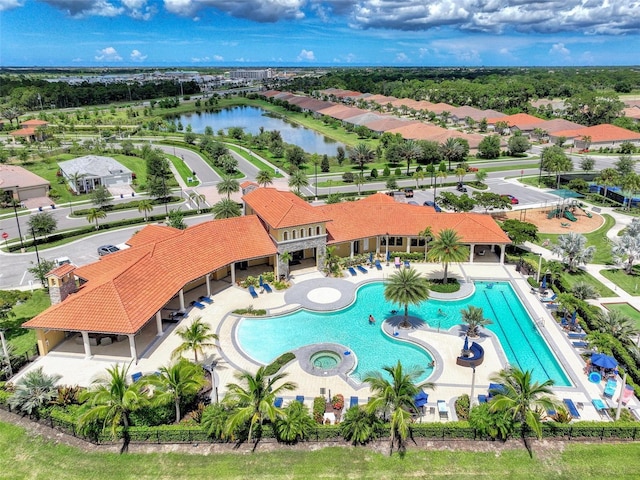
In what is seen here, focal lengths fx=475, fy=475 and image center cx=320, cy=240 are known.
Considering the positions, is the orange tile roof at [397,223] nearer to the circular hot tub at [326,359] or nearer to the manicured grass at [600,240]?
the manicured grass at [600,240]

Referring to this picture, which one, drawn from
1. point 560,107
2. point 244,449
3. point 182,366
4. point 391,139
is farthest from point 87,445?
point 560,107

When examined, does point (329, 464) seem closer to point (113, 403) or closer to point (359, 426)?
point (359, 426)

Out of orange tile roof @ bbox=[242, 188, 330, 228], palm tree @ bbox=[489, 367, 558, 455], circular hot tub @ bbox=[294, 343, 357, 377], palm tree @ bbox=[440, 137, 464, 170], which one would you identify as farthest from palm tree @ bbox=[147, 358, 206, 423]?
palm tree @ bbox=[440, 137, 464, 170]

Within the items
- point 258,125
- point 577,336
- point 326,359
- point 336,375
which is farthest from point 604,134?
point 336,375

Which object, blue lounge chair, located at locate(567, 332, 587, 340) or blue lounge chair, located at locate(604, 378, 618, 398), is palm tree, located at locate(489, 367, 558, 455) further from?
blue lounge chair, located at locate(567, 332, 587, 340)

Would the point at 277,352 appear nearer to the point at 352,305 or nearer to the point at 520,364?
the point at 352,305

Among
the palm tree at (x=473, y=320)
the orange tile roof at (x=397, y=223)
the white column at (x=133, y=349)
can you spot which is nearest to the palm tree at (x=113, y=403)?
the white column at (x=133, y=349)

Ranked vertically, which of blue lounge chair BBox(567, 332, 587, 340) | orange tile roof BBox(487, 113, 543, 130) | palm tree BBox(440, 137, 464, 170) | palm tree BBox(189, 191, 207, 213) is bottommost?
blue lounge chair BBox(567, 332, 587, 340)
